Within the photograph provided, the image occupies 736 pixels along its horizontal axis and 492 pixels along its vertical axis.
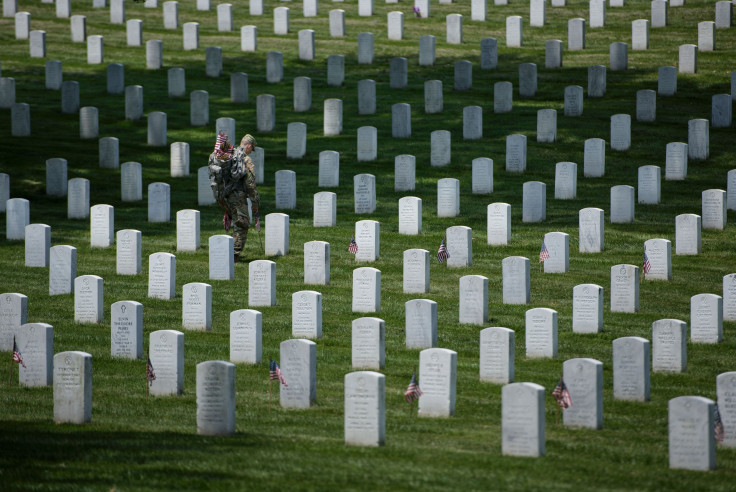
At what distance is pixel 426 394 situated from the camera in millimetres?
12672

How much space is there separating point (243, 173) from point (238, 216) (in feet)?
2.42

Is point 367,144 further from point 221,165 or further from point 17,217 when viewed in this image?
point 17,217

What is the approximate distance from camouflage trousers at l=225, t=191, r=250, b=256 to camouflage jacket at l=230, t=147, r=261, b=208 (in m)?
0.12

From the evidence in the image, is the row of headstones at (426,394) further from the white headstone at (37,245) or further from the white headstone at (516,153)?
the white headstone at (516,153)

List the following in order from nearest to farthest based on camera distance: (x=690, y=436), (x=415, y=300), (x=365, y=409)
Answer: (x=690, y=436) → (x=365, y=409) → (x=415, y=300)

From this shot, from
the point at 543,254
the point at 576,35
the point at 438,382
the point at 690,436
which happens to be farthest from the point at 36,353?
the point at 576,35

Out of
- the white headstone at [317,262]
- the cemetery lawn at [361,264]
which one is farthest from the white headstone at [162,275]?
the white headstone at [317,262]

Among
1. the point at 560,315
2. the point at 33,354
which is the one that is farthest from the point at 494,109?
the point at 33,354

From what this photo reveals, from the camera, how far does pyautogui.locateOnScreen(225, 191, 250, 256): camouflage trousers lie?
20.9 meters

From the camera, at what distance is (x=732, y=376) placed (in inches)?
444

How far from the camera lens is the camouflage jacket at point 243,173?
68.4 ft

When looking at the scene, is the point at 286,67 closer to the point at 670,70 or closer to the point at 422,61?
the point at 422,61

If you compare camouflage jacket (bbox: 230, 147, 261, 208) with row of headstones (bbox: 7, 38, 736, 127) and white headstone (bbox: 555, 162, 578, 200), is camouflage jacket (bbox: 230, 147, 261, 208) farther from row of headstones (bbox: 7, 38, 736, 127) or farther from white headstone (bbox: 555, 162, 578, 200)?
row of headstones (bbox: 7, 38, 736, 127)

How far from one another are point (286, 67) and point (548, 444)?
25.3 m
